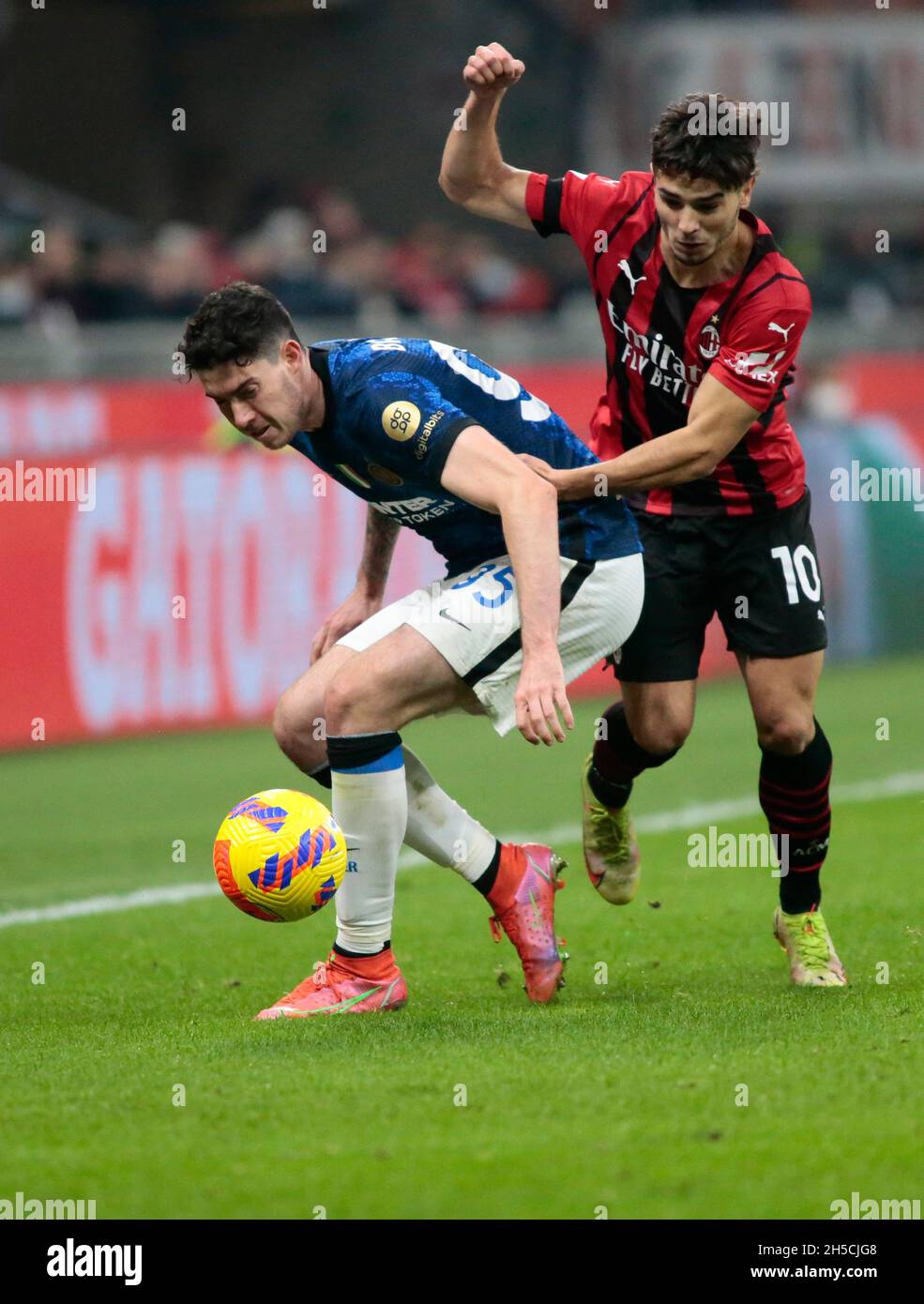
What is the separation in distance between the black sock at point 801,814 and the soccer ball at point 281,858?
55.1 inches

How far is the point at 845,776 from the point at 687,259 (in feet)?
17.7

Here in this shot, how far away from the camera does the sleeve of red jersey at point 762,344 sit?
5.69 m

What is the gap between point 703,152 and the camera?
5449 millimetres

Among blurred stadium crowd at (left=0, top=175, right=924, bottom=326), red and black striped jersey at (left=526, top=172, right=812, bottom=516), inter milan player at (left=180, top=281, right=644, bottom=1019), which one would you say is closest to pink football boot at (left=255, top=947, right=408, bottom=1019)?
inter milan player at (left=180, top=281, right=644, bottom=1019)

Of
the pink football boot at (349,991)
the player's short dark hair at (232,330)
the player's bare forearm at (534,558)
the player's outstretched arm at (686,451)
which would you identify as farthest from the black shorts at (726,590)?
the player's short dark hair at (232,330)

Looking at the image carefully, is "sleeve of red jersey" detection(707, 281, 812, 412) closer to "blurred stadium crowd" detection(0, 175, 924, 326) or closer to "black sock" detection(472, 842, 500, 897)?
"black sock" detection(472, 842, 500, 897)

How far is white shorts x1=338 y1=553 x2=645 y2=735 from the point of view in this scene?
18.3 ft

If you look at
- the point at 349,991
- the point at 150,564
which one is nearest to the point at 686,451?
the point at 349,991

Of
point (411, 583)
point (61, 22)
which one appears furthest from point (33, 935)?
point (61, 22)

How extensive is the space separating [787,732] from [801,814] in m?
0.29

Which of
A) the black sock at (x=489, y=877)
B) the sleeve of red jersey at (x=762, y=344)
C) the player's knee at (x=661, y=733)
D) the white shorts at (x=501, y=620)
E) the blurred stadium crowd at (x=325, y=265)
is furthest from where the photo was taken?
the blurred stadium crowd at (x=325, y=265)

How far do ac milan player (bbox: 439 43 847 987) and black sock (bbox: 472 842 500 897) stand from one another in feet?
2.43

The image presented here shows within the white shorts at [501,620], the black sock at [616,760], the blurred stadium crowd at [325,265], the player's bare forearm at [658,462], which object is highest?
the blurred stadium crowd at [325,265]

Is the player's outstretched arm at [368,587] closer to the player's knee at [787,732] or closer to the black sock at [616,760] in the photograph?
the black sock at [616,760]
